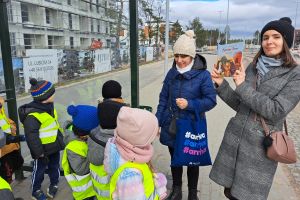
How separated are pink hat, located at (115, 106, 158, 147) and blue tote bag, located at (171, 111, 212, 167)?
1104mm

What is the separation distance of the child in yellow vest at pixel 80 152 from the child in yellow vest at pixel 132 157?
67cm

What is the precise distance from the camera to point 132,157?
1.92 meters

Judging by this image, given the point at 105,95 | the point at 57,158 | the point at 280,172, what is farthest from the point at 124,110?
the point at 280,172

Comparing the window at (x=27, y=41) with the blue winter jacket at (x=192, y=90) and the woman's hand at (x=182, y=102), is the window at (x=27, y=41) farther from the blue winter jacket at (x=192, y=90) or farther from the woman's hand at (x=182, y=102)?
the woman's hand at (x=182, y=102)

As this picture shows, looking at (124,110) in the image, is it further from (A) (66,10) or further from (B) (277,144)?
(A) (66,10)

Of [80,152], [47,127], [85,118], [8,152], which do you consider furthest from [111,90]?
[8,152]

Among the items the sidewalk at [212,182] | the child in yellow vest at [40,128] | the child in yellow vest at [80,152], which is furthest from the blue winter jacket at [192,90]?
the child in yellow vest at [40,128]

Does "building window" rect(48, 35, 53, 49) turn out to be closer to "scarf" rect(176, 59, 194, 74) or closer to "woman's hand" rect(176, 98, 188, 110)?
"scarf" rect(176, 59, 194, 74)

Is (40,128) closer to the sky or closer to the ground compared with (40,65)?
closer to the ground

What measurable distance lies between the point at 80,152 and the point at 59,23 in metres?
2.04

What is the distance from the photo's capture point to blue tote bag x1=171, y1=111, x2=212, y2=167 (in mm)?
3006

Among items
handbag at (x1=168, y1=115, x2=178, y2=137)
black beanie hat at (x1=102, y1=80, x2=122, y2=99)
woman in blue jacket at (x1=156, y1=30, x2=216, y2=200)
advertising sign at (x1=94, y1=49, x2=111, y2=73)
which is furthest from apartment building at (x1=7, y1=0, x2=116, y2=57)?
handbag at (x1=168, y1=115, x2=178, y2=137)

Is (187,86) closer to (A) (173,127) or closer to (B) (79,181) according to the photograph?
(A) (173,127)

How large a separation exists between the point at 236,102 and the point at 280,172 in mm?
2549
